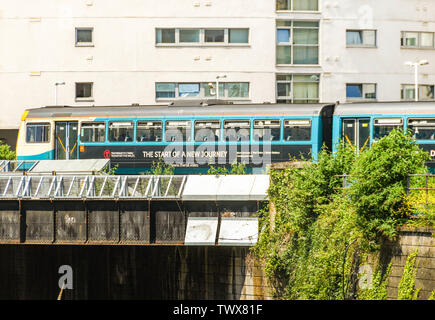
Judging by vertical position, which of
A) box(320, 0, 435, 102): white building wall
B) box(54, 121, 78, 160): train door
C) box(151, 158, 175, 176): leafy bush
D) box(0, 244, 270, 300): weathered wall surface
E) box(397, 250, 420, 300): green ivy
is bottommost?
box(0, 244, 270, 300): weathered wall surface

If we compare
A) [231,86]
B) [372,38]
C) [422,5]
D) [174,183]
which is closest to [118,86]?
[231,86]

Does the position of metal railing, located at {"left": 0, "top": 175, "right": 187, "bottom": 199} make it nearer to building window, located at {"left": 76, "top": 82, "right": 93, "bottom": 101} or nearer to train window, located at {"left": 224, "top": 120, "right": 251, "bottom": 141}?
train window, located at {"left": 224, "top": 120, "right": 251, "bottom": 141}

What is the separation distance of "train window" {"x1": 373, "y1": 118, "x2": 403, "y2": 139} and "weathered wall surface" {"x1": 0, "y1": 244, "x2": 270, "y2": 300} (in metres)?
10.3

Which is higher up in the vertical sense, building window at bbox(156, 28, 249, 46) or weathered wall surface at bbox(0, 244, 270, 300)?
building window at bbox(156, 28, 249, 46)

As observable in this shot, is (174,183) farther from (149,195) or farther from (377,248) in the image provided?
(377,248)

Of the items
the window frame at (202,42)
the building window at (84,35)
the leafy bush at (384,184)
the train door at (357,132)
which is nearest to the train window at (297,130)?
the train door at (357,132)

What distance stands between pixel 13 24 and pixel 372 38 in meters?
23.6

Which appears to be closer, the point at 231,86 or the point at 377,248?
the point at 377,248

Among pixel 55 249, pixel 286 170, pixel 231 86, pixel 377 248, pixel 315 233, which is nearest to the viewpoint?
pixel 377 248

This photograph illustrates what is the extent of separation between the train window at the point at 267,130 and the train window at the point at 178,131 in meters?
3.15

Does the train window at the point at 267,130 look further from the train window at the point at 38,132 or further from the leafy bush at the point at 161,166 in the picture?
the train window at the point at 38,132

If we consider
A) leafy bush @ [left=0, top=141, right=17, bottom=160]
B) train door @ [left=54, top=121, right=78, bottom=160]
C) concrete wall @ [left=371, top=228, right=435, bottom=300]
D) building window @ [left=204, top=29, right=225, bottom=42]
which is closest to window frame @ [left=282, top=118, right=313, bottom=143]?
train door @ [left=54, top=121, right=78, bottom=160]

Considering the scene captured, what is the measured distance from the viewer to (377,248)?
69.6 feet

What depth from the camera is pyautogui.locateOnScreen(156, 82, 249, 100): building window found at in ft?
165
